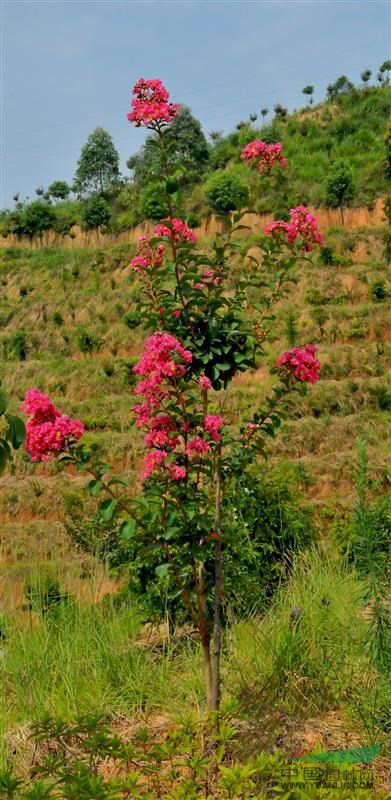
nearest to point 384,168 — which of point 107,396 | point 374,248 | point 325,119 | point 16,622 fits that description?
point 374,248

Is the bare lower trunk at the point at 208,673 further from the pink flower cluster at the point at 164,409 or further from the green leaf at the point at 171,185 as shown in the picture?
the green leaf at the point at 171,185

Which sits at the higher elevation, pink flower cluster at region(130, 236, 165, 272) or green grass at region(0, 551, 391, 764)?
pink flower cluster at region(130, 236, 165, 272)

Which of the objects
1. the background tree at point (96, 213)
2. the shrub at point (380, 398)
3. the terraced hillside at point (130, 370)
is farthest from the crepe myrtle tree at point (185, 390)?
the background tree at point (96, 213)

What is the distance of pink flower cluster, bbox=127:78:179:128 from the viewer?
2.76m

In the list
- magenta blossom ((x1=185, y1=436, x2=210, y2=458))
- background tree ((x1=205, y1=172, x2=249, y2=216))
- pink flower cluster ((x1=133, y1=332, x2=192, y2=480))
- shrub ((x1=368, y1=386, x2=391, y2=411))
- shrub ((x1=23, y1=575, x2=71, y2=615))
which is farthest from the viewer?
background tree ((x1=205, y1=172, x2=249, y2=216))

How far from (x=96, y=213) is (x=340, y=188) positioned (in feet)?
34.7

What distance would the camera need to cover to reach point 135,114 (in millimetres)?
2801

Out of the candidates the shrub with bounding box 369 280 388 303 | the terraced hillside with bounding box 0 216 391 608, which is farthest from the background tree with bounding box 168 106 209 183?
the shrub with bounding box 369 280 388 303

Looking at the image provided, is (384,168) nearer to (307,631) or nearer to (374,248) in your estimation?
(374,248)

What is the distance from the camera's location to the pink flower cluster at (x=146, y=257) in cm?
316

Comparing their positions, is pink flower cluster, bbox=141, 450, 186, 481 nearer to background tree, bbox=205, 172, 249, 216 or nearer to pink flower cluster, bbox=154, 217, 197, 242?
pink flower cluster, bbox=154, 217, 197, 242

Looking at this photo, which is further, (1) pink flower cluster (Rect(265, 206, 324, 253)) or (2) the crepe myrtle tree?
(1) pink flower cluster (Rect(265, 206, 324, 253))

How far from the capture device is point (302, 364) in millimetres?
3049

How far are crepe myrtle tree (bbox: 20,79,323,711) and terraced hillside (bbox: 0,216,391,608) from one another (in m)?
3.26
